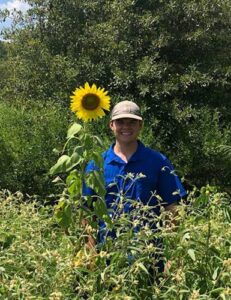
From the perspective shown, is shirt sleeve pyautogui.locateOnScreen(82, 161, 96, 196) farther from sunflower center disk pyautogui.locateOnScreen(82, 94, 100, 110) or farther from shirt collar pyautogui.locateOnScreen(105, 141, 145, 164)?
shirt collar pyautogui.locateOnScreen(105, 141, 145, 164)

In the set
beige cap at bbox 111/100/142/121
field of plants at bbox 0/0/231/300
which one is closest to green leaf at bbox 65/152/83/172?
beige cap at bbox 111/100/142/121

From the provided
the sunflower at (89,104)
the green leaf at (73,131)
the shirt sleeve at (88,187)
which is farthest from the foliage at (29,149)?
the green leaf at (73,131)

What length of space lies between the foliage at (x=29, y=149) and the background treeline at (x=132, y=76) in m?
0.01

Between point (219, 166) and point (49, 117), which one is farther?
point (219, 166)

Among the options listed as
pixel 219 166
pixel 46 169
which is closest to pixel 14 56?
pixel 46 169

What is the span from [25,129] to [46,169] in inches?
20.5

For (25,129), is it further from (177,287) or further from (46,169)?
(177,287)

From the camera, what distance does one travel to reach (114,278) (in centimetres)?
178

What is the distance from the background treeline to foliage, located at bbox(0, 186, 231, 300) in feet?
12.1

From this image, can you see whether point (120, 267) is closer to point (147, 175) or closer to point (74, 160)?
point (74, 160)

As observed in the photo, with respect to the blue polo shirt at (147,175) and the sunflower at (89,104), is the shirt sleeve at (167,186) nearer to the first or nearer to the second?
the blue polo shirt at (147,175)

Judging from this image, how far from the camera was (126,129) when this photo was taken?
2.74m

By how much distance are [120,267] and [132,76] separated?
16.1 feet

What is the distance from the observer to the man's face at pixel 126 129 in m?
2.73
